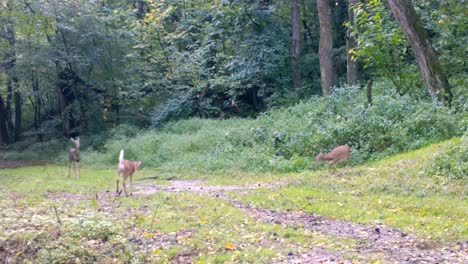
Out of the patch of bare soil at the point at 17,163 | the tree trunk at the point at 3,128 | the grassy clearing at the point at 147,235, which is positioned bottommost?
the patch of bare soil at the point at 17,163

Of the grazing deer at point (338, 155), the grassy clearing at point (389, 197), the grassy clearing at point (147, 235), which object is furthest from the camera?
the grazing deer at point (338, 155)

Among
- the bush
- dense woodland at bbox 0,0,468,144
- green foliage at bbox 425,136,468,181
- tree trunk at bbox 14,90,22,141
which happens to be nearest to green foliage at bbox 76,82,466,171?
the bush

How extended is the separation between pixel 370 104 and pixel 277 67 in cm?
1086

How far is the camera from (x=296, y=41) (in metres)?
27.6

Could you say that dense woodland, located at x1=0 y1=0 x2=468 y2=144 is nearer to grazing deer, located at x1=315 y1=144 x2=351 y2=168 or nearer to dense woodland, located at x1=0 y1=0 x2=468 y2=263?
dense woodland, located at x1=0 y1=0 x2=468 y2=263

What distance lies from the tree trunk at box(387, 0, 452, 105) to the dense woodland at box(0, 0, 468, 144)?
5917 mm

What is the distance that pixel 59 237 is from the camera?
8.02 meters

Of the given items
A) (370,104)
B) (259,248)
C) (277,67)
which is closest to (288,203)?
(259,248)

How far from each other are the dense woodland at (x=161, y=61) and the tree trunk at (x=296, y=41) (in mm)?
50

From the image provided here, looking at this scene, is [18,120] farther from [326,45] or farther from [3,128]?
[326,45]

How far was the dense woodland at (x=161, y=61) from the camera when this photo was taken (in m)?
26.5

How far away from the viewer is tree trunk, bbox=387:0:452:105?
17.5 meters

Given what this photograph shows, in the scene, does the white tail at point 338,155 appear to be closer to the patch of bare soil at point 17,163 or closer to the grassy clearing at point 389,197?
the grassy clearing at point 389,197

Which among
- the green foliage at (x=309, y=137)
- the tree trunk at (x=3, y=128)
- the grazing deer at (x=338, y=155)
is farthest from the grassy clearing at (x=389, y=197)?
the tree trunk at (x=3, y=128)
